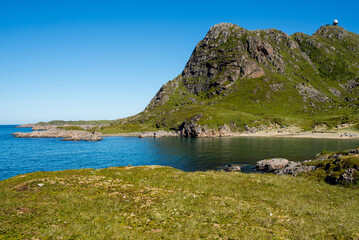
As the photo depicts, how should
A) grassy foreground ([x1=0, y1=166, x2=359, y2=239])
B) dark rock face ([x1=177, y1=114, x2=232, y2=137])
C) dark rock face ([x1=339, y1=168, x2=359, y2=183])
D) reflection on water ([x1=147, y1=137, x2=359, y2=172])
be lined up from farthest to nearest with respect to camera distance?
dark rock face ([x1=177, y1=114, x2=232, y2=137]) < reflection on water ([x1=147, y1=137, x2=359, y2=172]) < dark rock face ([x1=339, y1=168, x2=359, y2=183]) < grassy foreground ([x1=0, y1=166, x2=359, y2=239])

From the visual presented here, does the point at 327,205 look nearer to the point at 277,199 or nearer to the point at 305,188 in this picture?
the point at 277,199

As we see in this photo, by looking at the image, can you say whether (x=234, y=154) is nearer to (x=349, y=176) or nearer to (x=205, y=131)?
(x=349, y=176)

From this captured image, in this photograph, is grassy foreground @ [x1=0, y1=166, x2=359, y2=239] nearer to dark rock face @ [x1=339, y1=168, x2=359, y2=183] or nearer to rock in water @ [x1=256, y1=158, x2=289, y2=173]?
dark rock face @ [x1=339, y1=168, x2=359, y2=183]

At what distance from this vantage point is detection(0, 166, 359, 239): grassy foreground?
15859 millimetres

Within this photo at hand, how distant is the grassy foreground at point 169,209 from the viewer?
624 inches

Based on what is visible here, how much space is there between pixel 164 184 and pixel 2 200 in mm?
17866

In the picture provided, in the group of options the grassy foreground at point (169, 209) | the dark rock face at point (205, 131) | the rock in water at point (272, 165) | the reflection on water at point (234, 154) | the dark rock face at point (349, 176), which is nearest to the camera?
the grassy foreground at point (169, 209)

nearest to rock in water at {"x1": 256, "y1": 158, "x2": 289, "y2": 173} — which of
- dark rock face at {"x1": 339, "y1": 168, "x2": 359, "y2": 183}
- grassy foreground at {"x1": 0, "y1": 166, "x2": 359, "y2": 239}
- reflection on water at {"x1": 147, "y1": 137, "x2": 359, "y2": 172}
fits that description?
reflection on water at {"x1": 147, "y1": 137, "x2": 359, "y2": 172}

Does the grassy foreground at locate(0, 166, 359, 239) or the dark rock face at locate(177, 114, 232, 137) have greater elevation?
the dark rock face at locate(177, 114, 232, 137)

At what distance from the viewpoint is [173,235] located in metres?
15.4

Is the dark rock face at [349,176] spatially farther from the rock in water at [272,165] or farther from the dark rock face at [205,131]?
the dark rock face at [205,131]

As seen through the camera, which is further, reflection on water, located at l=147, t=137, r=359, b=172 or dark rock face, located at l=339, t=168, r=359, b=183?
reflection on water, located at l=147, t=137, r=359, b=172

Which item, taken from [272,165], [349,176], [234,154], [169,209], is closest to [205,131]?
[234,154]

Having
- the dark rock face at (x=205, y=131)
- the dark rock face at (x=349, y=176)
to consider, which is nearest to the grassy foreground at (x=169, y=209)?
the dark rock face at (x=349, y=176)
